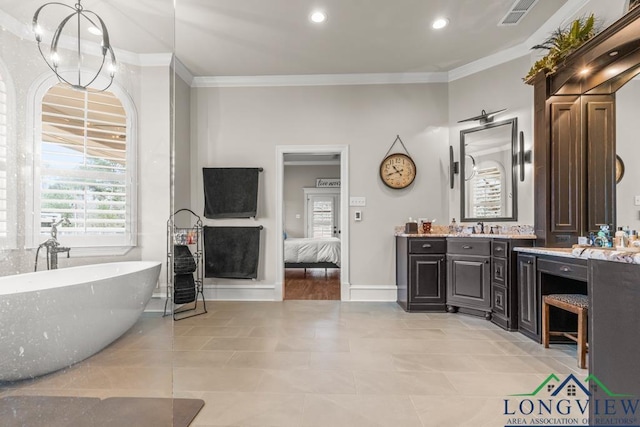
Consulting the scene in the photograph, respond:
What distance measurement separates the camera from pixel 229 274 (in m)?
3.91

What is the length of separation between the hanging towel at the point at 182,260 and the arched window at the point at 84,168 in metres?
1.85

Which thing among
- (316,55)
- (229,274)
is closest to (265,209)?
(229,274)

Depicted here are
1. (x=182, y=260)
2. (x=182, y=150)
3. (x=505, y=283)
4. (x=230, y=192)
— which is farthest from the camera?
(x=230, y=192)

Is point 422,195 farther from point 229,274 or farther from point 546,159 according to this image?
point 229,274

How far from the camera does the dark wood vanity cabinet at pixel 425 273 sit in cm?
340

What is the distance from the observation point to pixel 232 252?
3928 millimetres

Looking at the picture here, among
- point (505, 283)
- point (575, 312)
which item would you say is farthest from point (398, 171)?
point (575, 312)

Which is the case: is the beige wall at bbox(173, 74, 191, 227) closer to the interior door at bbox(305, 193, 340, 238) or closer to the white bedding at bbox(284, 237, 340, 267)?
the white bedding at bbox(284, 237, 340, 267)

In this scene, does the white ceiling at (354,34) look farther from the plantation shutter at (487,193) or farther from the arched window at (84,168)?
the arched window at (84,168)

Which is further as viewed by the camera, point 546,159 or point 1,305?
point 546,159

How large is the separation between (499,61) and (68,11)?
3874 millimetres

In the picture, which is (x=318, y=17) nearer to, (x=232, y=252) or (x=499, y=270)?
(x=232, y=252)

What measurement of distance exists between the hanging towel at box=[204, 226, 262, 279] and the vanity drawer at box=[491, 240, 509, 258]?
8.69ft

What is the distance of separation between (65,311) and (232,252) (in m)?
2.46
